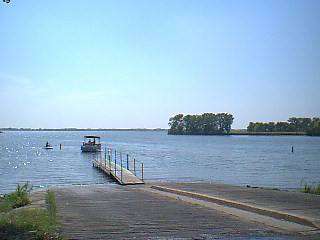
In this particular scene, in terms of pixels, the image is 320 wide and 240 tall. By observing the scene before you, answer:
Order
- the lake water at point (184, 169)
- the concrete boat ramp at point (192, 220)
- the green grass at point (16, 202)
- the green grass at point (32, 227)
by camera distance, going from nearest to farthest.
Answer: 1. the green grass at point (32, 227)
2. the concrete boat ramp at point (192, 220)
3. the green grass at point (16, 202)
4. the lake water at point (184, 169)

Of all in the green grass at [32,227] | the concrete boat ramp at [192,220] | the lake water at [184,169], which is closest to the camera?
the green grass at [32,227]

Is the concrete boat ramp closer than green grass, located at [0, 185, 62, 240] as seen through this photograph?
No

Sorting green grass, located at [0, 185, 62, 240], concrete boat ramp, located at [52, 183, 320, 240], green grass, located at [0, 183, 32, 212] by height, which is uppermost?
green grass, located at [0, 185, 62, 240]

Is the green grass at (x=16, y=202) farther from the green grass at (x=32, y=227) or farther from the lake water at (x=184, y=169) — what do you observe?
the lake water at (x=184, y=169)

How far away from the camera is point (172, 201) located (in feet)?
49.0

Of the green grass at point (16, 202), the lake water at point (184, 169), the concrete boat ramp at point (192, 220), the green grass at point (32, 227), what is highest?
the green grass at point (32, 227)

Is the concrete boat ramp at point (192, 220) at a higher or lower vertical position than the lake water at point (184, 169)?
higher

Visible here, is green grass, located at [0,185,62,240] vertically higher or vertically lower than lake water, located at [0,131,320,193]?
higher

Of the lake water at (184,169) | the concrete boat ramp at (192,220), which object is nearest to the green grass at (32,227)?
the concrete boat ramp at (192,220)

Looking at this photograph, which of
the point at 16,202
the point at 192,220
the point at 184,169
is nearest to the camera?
the point at 192,220

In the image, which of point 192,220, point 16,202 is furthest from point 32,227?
point 16,202

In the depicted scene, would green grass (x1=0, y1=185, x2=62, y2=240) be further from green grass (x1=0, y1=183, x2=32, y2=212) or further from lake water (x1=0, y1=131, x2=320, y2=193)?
lake water (x1=0, y1=131, x2=320, y2=193)

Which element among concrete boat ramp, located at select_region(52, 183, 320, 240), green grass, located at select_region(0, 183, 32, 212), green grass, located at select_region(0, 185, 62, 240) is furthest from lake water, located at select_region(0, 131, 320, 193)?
green grass, located at select_region(0, 185, 62, 240)

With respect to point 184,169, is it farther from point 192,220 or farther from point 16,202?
point 192,220
